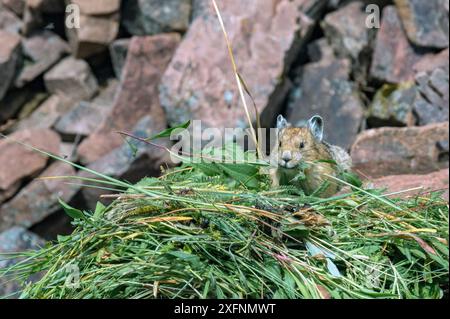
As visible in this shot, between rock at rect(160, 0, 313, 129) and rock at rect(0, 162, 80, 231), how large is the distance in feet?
6.96

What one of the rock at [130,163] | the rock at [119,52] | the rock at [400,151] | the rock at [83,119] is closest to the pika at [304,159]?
the rock at [400,151]

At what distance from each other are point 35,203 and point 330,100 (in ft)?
16.4

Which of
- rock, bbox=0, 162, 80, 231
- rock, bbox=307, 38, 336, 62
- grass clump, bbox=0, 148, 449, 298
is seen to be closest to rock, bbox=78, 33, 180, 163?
rock, bbox=0, 162, 80, 231

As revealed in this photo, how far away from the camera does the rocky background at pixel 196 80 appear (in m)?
11.0

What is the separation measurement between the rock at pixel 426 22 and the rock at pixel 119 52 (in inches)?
194

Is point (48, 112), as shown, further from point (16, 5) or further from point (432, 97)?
point (432, 97)

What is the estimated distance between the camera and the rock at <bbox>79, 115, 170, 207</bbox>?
10883 millimetres

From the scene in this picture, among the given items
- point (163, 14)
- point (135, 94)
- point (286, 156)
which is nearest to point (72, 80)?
point (135, 94)

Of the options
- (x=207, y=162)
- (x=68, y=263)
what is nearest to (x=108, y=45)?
(x=207, y=162)

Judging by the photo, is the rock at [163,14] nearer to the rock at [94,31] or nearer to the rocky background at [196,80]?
the rocky background at [196,80]
